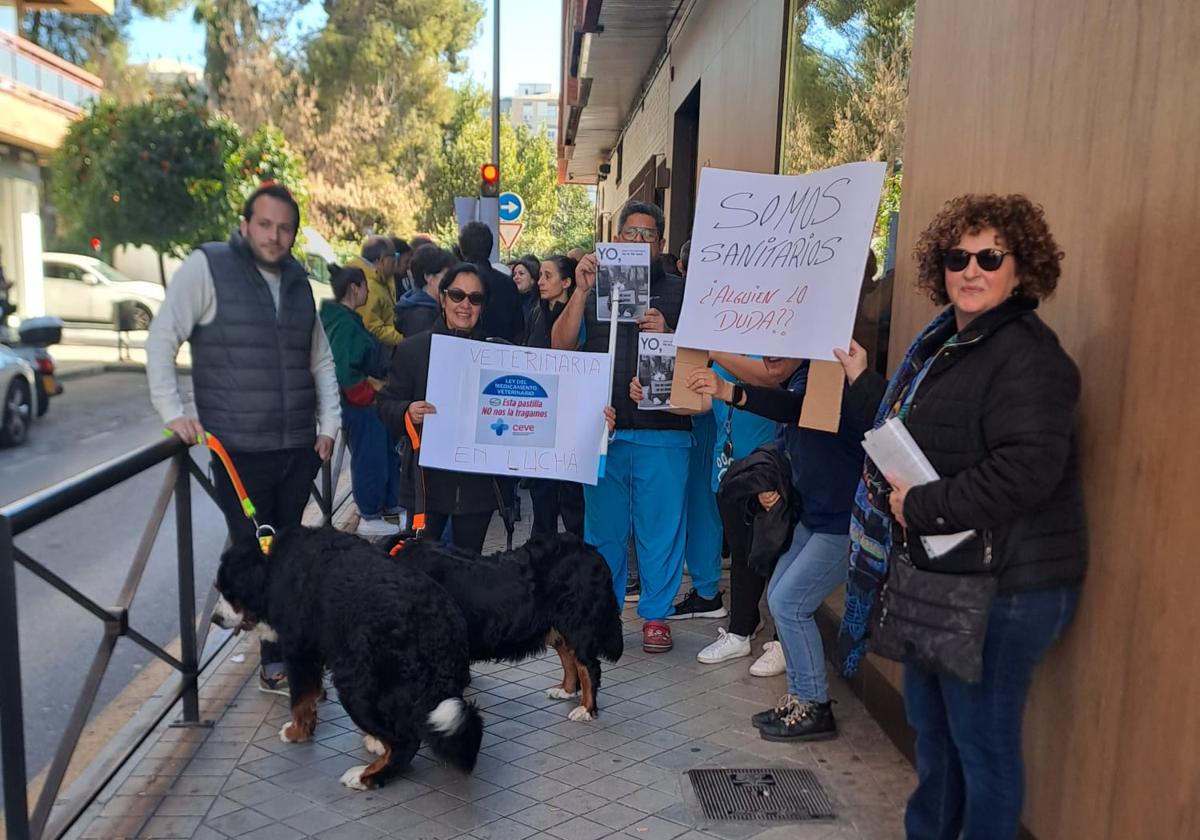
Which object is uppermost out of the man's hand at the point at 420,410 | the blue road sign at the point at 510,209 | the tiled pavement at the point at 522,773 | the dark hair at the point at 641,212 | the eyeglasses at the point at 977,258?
the blue road sign at the point at 510,209

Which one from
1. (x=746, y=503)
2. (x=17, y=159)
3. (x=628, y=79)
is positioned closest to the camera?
(x=746, y=503)

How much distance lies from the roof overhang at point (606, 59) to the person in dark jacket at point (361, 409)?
4.66 m

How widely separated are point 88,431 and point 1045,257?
42.7 ft

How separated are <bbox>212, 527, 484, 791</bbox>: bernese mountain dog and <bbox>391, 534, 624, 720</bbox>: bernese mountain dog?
0.65 ft

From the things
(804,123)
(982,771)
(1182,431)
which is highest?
(804,123)

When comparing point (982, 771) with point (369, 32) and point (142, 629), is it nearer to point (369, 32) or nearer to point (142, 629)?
point (142, 629)

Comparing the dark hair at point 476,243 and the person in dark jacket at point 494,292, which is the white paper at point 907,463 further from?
the dark hair at point 476,243

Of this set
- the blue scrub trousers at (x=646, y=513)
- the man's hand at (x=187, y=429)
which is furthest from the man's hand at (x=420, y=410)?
the blue scrub trousers at (x=646, y=513)

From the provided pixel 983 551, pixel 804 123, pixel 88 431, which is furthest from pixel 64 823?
pixel 88 431

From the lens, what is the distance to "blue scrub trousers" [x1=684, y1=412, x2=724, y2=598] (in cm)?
547

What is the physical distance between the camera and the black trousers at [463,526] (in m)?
4.64

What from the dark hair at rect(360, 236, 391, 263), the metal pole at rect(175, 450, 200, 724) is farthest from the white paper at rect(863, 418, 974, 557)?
the dark hair at rect(360, 236, 391, 263)

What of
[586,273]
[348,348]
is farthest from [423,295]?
[586,273]

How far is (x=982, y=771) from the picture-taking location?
2.60 meters
